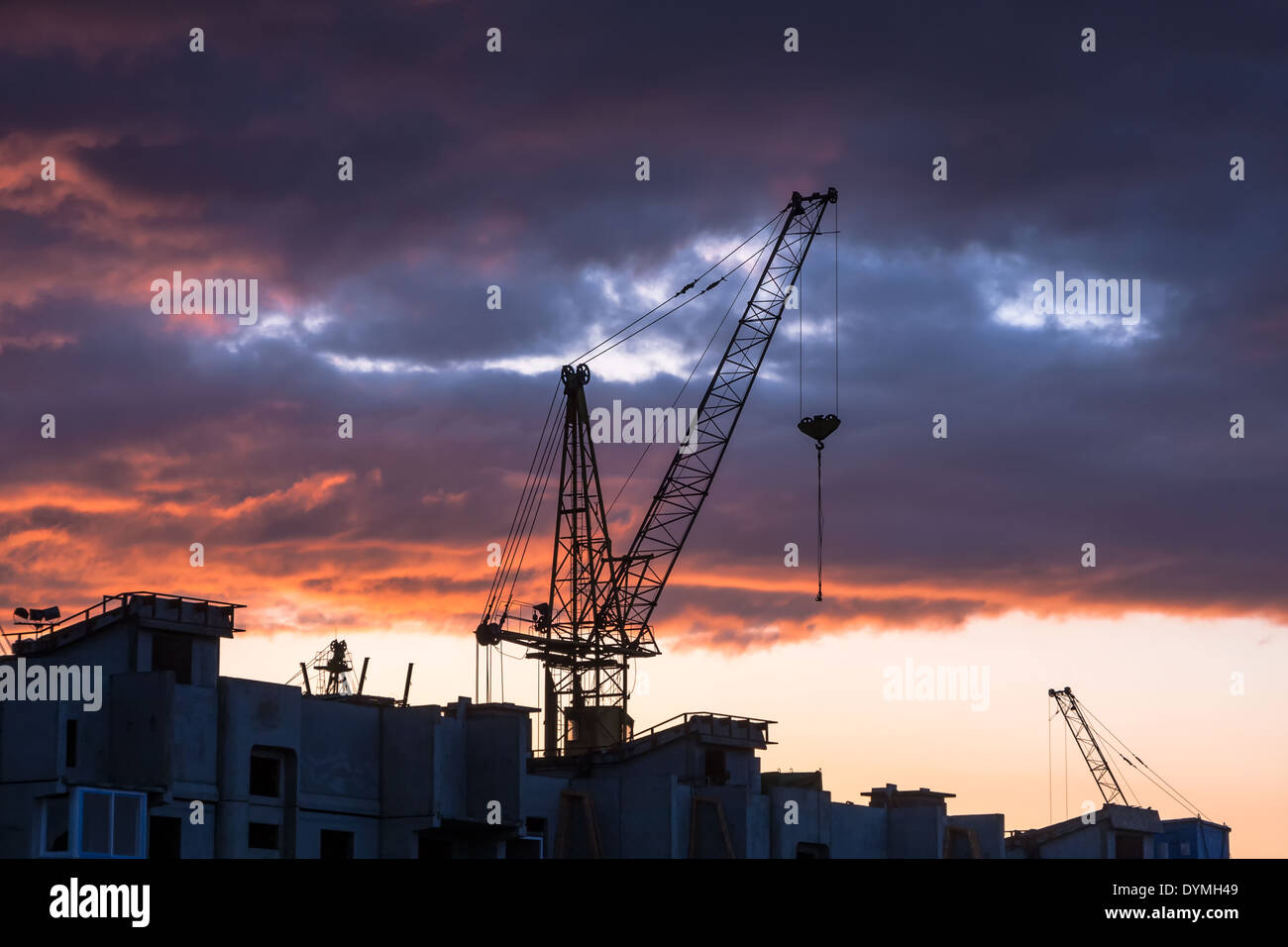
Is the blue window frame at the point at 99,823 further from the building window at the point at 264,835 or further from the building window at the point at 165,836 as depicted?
the building window at the point at 264,835

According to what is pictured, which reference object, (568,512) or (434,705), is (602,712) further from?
(434,705)

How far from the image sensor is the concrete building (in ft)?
271

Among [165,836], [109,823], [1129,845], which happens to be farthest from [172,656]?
[1129,845]

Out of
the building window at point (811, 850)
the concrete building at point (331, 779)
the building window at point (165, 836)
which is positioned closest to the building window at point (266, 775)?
the concrete building at point (331, 779)

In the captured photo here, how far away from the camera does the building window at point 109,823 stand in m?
79.7

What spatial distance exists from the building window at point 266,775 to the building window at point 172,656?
5076 mm

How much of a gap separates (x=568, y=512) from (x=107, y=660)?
2444 inches

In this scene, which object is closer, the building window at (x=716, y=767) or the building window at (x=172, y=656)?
the building window at (x=172, y=656)

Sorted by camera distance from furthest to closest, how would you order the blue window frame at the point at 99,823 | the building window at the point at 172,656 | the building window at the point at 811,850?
1. the building window at the point at 811,850
2. the building window at the point at 172,656
3. the blue window frame at the point at 99,823

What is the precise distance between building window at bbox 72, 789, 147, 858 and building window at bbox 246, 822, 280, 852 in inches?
349

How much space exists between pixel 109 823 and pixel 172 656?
11.9 metres

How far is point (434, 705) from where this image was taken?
323 feet

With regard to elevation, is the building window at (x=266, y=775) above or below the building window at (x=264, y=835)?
above
